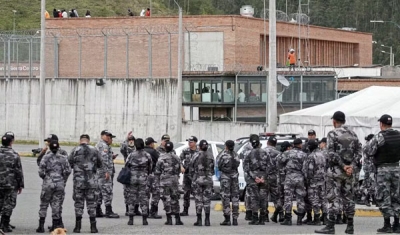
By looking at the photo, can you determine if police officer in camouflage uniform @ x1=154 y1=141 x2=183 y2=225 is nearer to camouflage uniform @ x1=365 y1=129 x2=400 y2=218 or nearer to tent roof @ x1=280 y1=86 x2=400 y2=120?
camouflage uniform @ x1=365 y1=129 x2=400 y2=218

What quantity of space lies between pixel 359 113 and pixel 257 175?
11.0 metres

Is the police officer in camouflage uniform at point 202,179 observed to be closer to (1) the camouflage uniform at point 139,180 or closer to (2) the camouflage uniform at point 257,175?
(2) the camouflage uniform at point 257,175

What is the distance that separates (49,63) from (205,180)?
117 feet

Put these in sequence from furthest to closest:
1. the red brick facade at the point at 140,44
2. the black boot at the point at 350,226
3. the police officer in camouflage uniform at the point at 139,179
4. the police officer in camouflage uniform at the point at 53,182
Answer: the red brick facade at the point at 140,44
the police officer in camouflage uniform at the point at 139,179
the police officer in camouflage uniform at the point at 53,182
the black boot at the point at 350,226

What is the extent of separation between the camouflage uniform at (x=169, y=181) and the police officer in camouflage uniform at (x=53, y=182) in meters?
2.39

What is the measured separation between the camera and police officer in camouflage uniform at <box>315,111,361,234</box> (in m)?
15.6

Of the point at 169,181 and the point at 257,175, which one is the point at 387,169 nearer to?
the point at 257,175

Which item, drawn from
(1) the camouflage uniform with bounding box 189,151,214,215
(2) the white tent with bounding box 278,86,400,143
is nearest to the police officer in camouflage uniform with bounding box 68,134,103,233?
(1) the camouflage uniform with bounding box 189,151,214,215

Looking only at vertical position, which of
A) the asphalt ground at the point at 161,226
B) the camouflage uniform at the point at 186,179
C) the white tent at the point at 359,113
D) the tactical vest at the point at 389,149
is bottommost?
the asphalt ground at the point at 161,226

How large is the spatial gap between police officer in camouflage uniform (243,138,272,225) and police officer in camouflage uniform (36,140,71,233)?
3.77 m

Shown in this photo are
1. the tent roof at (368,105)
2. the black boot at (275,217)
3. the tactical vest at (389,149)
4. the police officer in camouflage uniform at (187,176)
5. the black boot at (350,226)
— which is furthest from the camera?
the tent roof at (368,105)

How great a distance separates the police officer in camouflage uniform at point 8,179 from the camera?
55.6ft

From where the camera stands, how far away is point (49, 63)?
53.0 meters

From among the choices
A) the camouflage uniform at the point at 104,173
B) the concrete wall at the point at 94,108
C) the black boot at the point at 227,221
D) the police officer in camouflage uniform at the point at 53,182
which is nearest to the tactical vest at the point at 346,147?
the black boot at the point at 227,221
